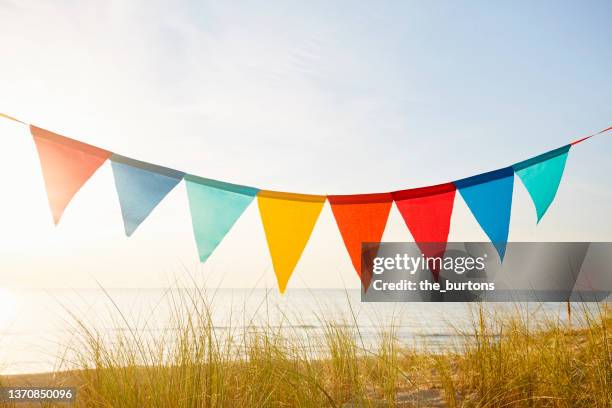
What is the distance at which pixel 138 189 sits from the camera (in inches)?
170

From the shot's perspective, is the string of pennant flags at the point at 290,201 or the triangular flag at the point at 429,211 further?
the triangular flag at the point at 429,211

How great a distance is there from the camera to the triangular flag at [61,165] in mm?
4094

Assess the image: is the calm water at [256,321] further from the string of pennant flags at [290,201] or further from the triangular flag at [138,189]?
the triangular flag at [138,189]

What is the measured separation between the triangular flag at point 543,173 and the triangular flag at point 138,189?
350 centimetres

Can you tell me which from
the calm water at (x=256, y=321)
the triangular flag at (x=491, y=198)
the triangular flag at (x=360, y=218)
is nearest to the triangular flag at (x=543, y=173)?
the triangular flag at (x=491, y=198)

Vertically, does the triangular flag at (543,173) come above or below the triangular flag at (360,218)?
above

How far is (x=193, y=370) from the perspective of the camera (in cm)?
308

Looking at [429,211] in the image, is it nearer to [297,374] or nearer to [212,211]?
[212,211]

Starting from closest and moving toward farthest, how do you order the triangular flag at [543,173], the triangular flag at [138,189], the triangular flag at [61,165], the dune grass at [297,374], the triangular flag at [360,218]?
the dune grass at [297,374]
the triangular flag at [61,165]
the triangular flag at [138,189]
the triangular flag at [360,218]
the triangular flag at [543,173]

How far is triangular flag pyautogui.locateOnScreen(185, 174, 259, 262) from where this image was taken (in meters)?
4.47

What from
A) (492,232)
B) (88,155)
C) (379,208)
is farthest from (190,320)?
(492,232)

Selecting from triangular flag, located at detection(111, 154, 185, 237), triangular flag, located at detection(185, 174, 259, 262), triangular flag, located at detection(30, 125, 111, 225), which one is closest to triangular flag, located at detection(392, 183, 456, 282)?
triangular flag, located at detection(185, 174, 259, 262)

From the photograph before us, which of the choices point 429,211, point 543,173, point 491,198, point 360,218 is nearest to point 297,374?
point 360,218

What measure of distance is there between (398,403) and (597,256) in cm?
617
